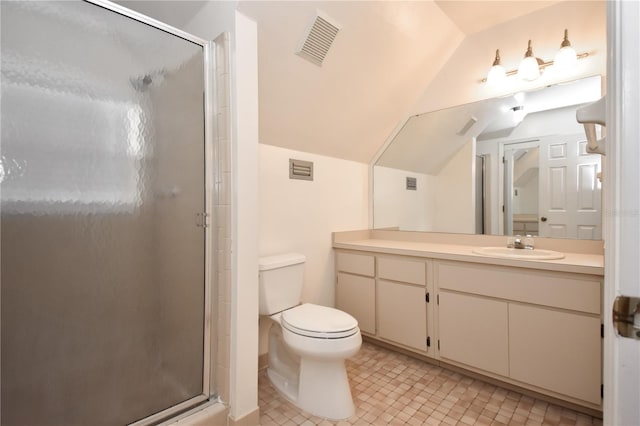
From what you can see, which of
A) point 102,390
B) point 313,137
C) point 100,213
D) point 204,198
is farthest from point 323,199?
point 102,390

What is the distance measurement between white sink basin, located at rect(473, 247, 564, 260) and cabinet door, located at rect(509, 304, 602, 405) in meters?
0.29

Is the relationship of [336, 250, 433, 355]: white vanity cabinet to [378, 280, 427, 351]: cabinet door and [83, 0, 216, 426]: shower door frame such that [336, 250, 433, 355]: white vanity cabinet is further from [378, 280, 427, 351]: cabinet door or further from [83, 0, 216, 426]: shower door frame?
[83, 0, 216, 426]: shower door frame

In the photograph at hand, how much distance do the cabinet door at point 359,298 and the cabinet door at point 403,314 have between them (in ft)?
0.23

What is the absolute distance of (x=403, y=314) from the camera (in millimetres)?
2205

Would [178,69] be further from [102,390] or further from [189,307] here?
[102,390]

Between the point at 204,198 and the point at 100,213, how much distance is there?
0.42 metres

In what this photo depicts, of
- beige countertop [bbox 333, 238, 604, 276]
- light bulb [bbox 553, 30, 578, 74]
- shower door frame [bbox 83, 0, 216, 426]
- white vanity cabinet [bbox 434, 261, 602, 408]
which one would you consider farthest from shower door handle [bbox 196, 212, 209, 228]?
light bulb [bbox 553, 30, 578, 74]

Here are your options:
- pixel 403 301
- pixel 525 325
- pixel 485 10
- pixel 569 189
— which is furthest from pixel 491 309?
pixel 485 10

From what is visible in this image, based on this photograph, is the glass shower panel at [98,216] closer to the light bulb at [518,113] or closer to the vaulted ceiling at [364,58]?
the vaulted ceiling at [364,58]

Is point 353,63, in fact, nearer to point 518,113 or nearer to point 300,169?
point 300,169

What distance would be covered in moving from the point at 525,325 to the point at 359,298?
1.11 metres

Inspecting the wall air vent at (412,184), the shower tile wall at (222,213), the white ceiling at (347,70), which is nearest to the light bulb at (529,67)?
the white ceiling at (347,70)

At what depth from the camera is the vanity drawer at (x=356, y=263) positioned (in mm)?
2398

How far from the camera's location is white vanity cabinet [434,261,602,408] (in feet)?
5.07
